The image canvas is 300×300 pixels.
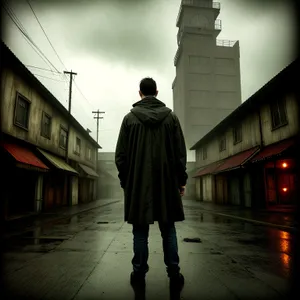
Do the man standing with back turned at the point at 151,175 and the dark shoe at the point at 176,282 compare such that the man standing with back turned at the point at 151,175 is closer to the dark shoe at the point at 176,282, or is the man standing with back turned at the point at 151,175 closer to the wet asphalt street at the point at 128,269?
the dark shoe at the point at 176,282

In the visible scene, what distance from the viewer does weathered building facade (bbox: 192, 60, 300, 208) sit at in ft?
36.8

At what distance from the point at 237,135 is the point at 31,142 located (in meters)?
13.1

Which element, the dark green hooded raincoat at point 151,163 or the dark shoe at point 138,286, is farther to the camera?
the dark green hooded raincoat at point 151,163

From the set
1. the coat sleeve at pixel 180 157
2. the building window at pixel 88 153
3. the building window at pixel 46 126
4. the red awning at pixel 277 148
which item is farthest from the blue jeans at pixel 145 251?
the building window at pixel 88 153

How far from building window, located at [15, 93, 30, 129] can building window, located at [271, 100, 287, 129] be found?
12418 mm

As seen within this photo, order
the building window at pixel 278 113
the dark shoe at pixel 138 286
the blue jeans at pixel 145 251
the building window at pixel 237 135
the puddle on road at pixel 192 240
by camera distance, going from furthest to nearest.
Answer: the building window at pixel 237 135, the building window at pixel 278 113, the puddle on road at pixel 192 240, the blue jeans at pixel 145 251, the dark shoe at pixel 138 286

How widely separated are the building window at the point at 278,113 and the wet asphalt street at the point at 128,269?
812 cm

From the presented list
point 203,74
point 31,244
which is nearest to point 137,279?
point 31,244

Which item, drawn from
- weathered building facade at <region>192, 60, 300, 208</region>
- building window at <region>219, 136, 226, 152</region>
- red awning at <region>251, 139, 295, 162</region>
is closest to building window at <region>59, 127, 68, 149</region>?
weathered building facade at <region>192, 60, 300, 208</region>

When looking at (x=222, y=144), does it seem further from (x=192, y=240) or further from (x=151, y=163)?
(x=151, y=163)

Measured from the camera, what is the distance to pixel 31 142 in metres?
12.6

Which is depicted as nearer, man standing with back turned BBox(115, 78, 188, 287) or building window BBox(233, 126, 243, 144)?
man standing with back turned BBox(115, 78, 188, 287)

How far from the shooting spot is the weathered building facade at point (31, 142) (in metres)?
10.1

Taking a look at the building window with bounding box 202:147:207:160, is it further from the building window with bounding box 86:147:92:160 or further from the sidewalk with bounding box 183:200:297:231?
the sidewalk with bounding box 183:200:297:231
